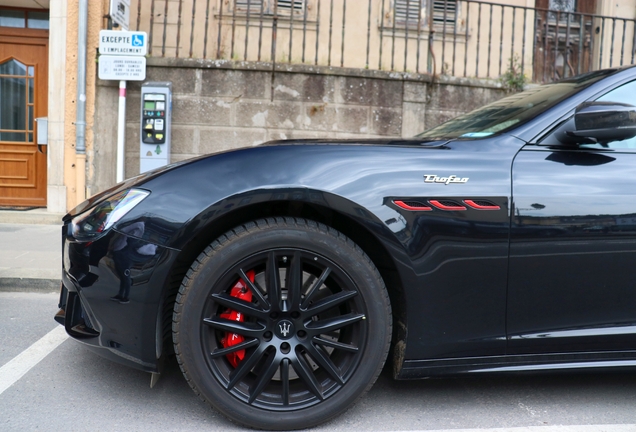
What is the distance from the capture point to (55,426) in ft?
7.55

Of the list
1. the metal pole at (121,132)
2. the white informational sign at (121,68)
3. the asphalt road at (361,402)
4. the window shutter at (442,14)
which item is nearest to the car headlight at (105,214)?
the asphalt road at (361,402)

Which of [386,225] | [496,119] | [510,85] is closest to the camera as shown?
[386,225]

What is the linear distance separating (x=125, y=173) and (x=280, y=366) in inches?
253

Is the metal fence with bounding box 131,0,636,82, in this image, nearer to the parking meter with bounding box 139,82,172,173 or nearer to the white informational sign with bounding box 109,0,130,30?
the white informational sign with bounding box 109,0,130,30

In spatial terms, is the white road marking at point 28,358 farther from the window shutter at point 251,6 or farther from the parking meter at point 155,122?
the window shutter at point 251,6

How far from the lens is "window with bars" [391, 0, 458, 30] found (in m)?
9.27

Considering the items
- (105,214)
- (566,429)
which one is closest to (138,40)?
(105,214)

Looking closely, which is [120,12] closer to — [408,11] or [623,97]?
[408,11]

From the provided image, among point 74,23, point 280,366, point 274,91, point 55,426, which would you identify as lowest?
point 55,426

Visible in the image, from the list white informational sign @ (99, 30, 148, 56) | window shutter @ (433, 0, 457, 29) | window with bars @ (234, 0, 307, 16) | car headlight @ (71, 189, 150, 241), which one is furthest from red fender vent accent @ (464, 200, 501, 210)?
window shutter @ (433, 0, 457, 29)

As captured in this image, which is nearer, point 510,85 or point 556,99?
point 556,99

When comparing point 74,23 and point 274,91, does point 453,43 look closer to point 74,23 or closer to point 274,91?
point 274,91

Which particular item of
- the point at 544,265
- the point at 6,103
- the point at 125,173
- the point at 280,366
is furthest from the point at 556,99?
the point at 6,103

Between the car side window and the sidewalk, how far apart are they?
4.10 m
